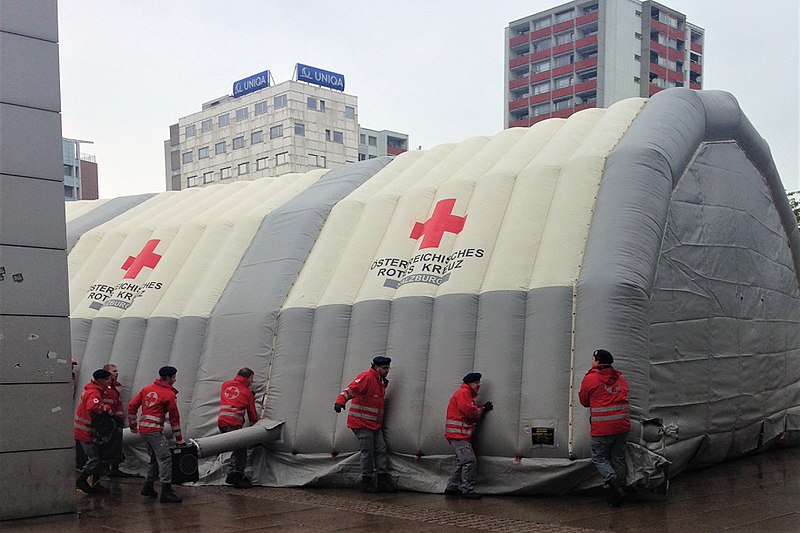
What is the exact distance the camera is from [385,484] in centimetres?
1124

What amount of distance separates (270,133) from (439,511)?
6674 centimetres

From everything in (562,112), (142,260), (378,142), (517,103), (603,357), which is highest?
(517,103)

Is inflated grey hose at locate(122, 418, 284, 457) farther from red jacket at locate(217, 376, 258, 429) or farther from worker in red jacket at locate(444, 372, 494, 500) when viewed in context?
worker in red jacket at locate(444, 372, 494, 500)

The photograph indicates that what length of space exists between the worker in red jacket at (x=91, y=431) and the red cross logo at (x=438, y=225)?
15.9ft

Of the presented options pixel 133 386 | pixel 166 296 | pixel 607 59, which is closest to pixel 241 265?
pixel 166 296

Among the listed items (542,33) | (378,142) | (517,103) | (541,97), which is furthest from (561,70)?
(378,142)

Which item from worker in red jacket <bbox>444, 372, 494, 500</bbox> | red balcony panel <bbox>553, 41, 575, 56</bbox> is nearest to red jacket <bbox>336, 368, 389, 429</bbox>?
worker in red jacket <bbox>444, 372, 494, 500</bbox>

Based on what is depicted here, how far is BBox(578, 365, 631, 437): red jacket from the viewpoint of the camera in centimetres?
955

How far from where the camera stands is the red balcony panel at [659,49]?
253 feet

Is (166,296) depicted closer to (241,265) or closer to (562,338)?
(241,265)

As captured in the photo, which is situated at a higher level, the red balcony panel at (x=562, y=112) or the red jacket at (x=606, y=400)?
the red balcony panel at (x=562, y=112)

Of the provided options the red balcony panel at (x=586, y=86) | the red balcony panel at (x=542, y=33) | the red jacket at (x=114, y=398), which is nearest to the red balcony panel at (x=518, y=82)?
the red balcony panel at (x=542, y=33)

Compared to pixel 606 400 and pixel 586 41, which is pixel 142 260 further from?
pixel 586 41

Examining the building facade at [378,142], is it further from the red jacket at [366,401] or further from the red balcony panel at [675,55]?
the red jacket at [366,401]
